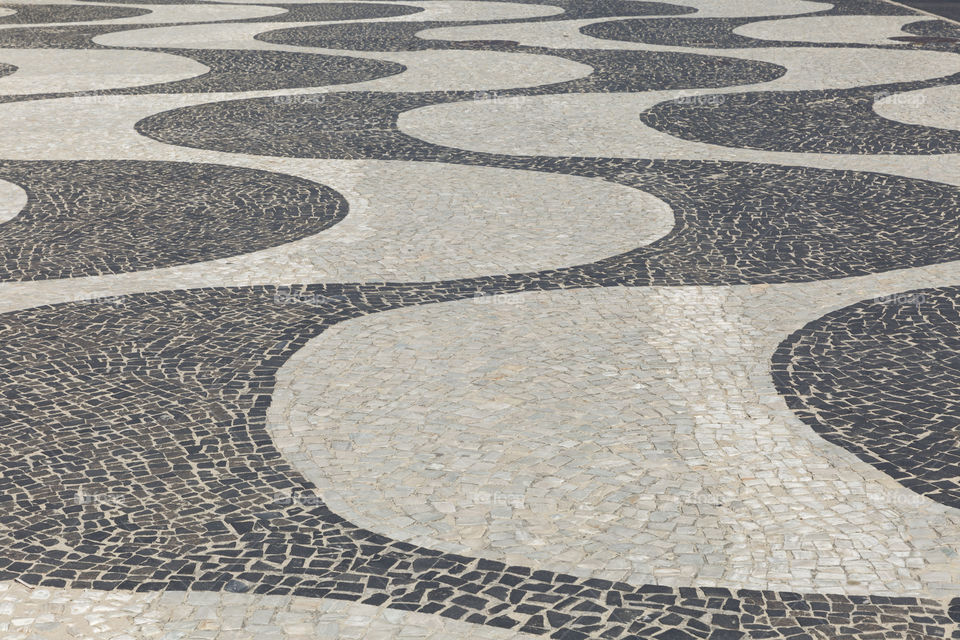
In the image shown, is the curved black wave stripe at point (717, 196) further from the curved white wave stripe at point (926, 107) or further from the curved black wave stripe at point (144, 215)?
the curved white wave stripe at point (926, 107)

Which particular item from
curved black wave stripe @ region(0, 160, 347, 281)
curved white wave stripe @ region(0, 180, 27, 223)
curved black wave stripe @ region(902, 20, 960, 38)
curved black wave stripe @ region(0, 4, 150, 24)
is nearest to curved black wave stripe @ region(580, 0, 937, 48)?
curved black wave stripe @ region(902, 20, 960, 38)

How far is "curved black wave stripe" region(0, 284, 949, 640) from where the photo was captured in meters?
4.36

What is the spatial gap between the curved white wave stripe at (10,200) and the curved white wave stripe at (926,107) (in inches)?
365

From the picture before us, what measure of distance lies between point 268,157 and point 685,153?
13.7ft

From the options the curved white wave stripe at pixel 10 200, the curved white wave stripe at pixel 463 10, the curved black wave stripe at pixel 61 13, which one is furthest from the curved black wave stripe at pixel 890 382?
the curved black wave stripe at pixel 61 13

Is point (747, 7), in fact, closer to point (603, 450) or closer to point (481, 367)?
point (481, 367)

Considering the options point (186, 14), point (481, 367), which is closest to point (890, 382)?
point (481, 367)

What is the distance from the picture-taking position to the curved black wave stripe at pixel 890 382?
5488 millimetres

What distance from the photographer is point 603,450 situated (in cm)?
557

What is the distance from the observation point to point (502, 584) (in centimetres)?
453

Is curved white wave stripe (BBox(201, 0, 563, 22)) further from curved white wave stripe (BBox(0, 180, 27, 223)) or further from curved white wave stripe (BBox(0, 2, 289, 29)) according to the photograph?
curved white wave stripe (BBox(0, 180, 27, 223))

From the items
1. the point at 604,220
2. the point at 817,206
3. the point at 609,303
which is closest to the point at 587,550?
the point at 609,303

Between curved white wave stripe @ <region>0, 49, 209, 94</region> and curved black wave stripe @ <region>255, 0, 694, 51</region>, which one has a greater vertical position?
curved white wave stripe @ <region>0, 49, 209, 94</region>

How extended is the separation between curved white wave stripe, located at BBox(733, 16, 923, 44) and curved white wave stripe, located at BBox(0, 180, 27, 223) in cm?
1266
